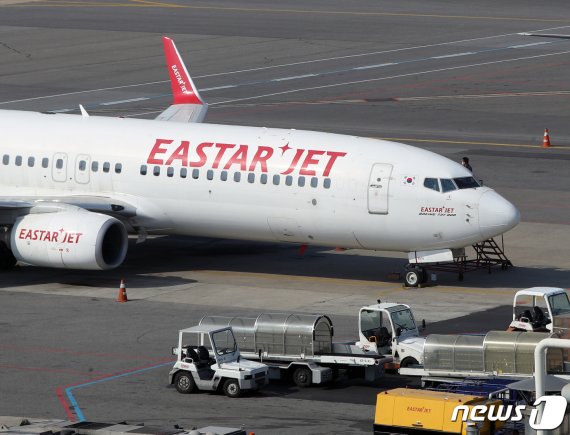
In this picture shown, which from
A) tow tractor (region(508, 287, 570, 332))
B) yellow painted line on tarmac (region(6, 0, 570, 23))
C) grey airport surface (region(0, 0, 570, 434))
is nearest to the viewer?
grey airport surface (region(0, 0, 570, 434))

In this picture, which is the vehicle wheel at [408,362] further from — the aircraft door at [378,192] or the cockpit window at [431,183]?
the cockpit window at [431,183]

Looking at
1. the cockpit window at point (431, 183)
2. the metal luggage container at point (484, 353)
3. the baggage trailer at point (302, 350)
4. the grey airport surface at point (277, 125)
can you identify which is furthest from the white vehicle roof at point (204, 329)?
the cockpit window at point (431, 183)

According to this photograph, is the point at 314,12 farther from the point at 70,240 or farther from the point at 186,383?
the point at 186,383

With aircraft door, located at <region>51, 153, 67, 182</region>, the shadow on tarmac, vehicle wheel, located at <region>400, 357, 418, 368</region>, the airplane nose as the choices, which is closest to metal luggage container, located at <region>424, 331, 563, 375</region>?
vehicle wheel, located at <region>400, 357, 418, 368</region>

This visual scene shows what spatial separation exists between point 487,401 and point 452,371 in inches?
176

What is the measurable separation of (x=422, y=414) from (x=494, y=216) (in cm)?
1665

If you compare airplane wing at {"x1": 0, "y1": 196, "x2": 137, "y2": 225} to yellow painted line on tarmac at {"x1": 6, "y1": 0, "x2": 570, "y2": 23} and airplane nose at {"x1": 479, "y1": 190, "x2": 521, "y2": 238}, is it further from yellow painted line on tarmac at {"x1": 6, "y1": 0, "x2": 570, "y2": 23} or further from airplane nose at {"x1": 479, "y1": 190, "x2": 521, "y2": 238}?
yellow painted line on tarmac at {"x1": 6, "y1": 0, "x2": 570, "y2": 23}

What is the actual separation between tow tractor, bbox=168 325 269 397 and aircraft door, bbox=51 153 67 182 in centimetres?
1473

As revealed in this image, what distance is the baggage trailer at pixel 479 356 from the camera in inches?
1276

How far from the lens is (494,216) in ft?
142

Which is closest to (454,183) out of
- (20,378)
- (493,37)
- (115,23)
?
(20,378)

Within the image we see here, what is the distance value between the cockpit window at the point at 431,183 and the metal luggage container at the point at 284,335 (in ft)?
33.7

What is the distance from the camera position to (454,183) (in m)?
44.0

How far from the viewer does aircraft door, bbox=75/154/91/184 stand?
4747cm
